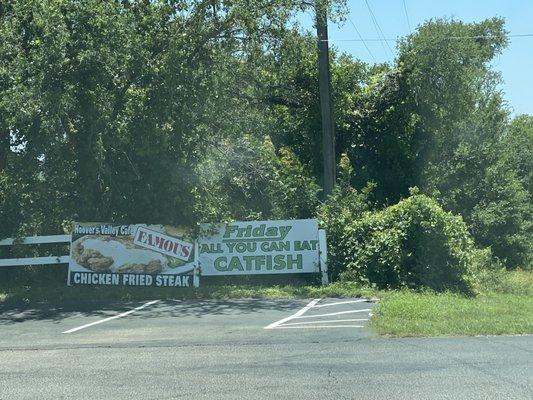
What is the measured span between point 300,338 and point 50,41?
9502 millimetres

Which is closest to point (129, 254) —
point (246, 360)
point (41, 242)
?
point (41, 242)

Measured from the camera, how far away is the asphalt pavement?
22.2ft

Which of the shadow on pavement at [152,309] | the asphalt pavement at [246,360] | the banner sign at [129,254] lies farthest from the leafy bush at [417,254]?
the banner sign at [129,254]

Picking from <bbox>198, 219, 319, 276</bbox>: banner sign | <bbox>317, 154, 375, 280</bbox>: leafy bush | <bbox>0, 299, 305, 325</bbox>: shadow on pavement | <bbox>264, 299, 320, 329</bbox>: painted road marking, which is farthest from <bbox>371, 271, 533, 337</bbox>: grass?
<bbox>198, 219, 319, 276</bbox>: banner sign

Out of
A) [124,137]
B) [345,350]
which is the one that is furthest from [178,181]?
[345,350]

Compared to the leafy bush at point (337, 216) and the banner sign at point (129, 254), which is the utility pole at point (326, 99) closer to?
the leafy bush at point (337, 216)

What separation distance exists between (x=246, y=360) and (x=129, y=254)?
8.95 meters

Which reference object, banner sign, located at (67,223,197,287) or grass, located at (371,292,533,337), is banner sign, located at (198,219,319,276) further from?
grass, located at (371,292,533,337)

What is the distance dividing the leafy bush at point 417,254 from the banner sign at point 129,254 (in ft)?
13.9

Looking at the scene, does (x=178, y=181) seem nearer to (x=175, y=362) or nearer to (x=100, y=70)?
(x=100, y=70)

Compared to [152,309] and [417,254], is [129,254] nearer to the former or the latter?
[152,309]

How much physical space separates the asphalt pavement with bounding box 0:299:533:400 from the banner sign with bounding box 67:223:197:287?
384 centimetres

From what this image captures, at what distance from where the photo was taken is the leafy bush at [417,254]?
16.2m

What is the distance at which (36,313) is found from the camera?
13180 mm
